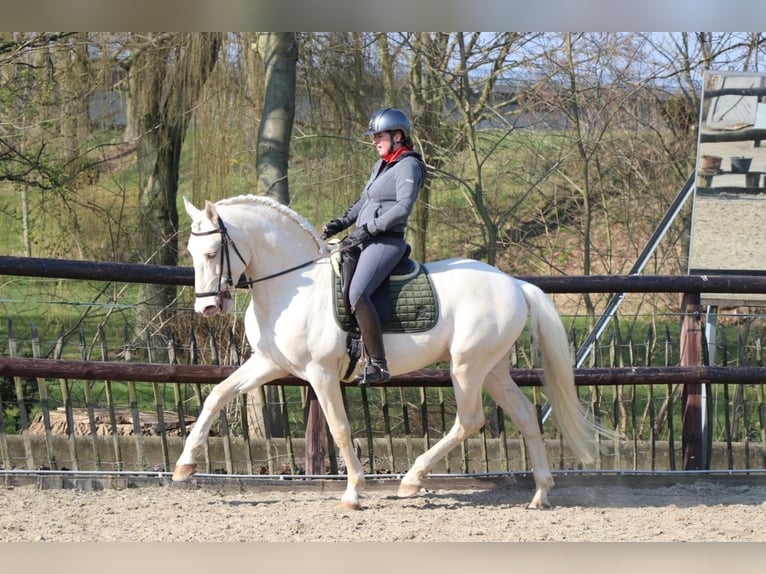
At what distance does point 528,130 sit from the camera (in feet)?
34.8

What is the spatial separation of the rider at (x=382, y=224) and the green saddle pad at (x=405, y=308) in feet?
0.34

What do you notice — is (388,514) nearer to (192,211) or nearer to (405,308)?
(405,308)

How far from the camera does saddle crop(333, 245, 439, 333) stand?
5.46 meters

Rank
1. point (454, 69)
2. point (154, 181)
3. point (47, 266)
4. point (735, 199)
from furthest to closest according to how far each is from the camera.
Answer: point (154, 181), point (454, 69), point (735, 199), point (47, 266)

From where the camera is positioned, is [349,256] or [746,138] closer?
[349,256]

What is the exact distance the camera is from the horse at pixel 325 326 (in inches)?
215

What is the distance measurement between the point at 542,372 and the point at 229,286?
2.11 metres

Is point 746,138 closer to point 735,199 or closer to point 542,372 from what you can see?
point 735,199

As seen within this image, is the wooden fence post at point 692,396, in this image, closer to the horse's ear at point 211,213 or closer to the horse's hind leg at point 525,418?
the horse's hind leg at point 525,418

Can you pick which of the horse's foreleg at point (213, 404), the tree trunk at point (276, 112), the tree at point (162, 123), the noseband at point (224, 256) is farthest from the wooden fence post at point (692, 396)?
the tree at point (162, 123)

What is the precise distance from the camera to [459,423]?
5.70m

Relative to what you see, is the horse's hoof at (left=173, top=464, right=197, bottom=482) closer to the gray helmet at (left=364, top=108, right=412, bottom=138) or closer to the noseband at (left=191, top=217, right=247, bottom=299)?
the noseband at (left=191, top=217, right=247, bottom=299)

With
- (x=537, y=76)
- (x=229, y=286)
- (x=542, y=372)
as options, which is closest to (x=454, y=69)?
(x=537, y=76)
